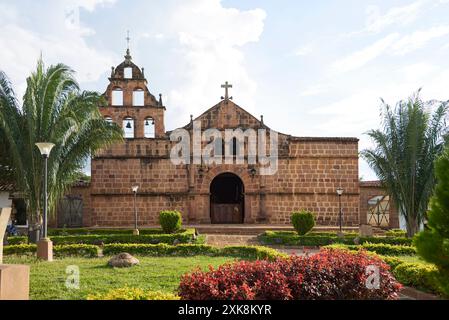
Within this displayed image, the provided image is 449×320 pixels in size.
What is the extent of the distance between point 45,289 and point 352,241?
1199 centimetres

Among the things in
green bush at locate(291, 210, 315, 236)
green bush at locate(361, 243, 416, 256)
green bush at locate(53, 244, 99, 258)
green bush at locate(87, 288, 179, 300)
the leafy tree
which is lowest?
green bush at locate(361, 243, 416, 256)

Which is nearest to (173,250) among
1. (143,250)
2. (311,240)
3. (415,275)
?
(143,250)

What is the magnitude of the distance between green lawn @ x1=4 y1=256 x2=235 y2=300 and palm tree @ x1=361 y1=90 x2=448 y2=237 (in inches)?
305

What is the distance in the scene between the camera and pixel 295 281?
712cm

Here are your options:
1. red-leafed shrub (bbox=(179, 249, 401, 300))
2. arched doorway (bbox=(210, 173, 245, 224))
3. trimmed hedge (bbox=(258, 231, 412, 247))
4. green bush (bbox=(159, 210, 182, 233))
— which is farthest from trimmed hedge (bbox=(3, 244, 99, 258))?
arched doorway (bbox=(210, 173, 245, 224))

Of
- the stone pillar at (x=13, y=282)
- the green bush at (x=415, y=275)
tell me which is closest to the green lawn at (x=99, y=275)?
the stone pillar at (x=13, y=282)

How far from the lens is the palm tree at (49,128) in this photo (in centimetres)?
1675

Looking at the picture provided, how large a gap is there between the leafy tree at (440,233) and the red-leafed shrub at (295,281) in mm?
1377

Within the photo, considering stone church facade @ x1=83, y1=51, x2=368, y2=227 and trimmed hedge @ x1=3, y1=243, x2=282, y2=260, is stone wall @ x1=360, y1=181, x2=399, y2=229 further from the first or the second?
trimmed hedge @ x1=3, y1=243, x2=282, y2=260

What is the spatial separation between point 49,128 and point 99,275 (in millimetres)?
8571

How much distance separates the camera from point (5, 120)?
17141 mm

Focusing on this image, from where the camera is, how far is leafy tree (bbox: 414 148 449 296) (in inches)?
241

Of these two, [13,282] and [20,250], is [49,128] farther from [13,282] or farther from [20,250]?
[13,282]
